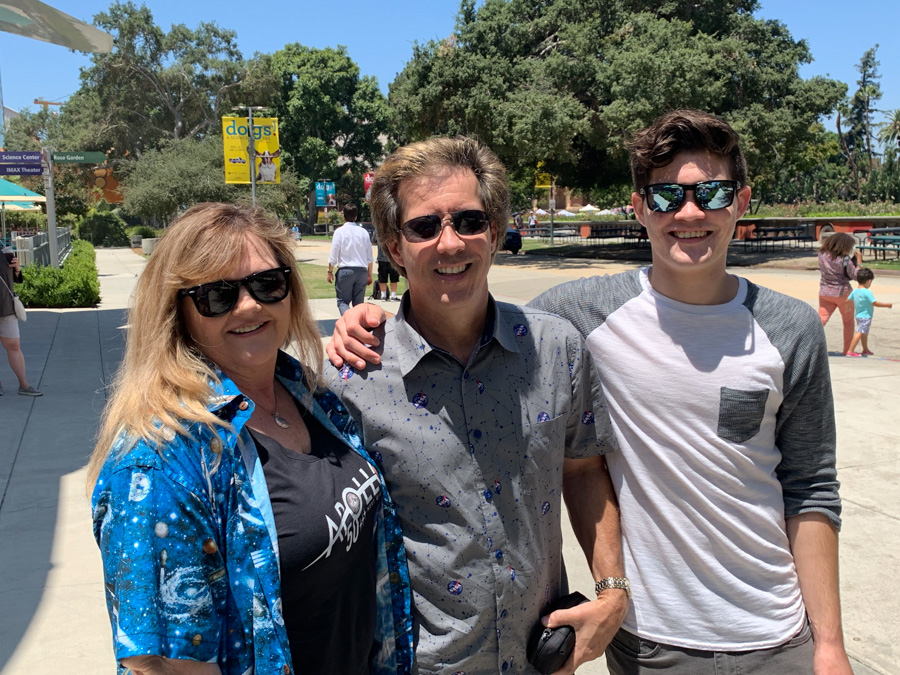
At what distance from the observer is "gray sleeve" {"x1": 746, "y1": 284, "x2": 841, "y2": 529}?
187 cm

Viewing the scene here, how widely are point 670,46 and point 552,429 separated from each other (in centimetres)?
2476

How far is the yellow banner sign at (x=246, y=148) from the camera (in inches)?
915

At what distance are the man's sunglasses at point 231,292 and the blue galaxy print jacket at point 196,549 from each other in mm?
175

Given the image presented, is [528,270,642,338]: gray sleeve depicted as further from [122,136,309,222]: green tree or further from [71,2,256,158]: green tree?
[71,2,256,158]: green tree

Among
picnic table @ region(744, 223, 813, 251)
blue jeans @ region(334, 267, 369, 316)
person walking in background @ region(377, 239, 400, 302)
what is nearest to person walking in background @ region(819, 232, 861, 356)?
blue jeans @ region(334, 267, 369, 316)

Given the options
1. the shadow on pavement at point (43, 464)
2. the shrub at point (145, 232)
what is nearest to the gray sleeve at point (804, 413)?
the shadow on pavement at point (43, 464)

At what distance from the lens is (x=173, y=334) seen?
1.65 metres

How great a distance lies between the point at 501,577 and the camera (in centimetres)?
175

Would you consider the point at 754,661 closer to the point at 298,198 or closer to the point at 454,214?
the point at 454,214

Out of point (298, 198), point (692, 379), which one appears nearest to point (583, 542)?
point (692, 379)

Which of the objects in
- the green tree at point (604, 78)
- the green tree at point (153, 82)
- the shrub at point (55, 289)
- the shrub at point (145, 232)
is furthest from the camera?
the green tree at point (153, 82)

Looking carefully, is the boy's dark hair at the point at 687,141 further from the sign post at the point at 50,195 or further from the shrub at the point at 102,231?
the shrub at the point at 102,231

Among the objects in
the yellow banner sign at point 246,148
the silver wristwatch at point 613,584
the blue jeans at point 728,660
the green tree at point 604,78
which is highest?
the green tree at point 604,78

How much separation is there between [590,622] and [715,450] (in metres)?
0.53
